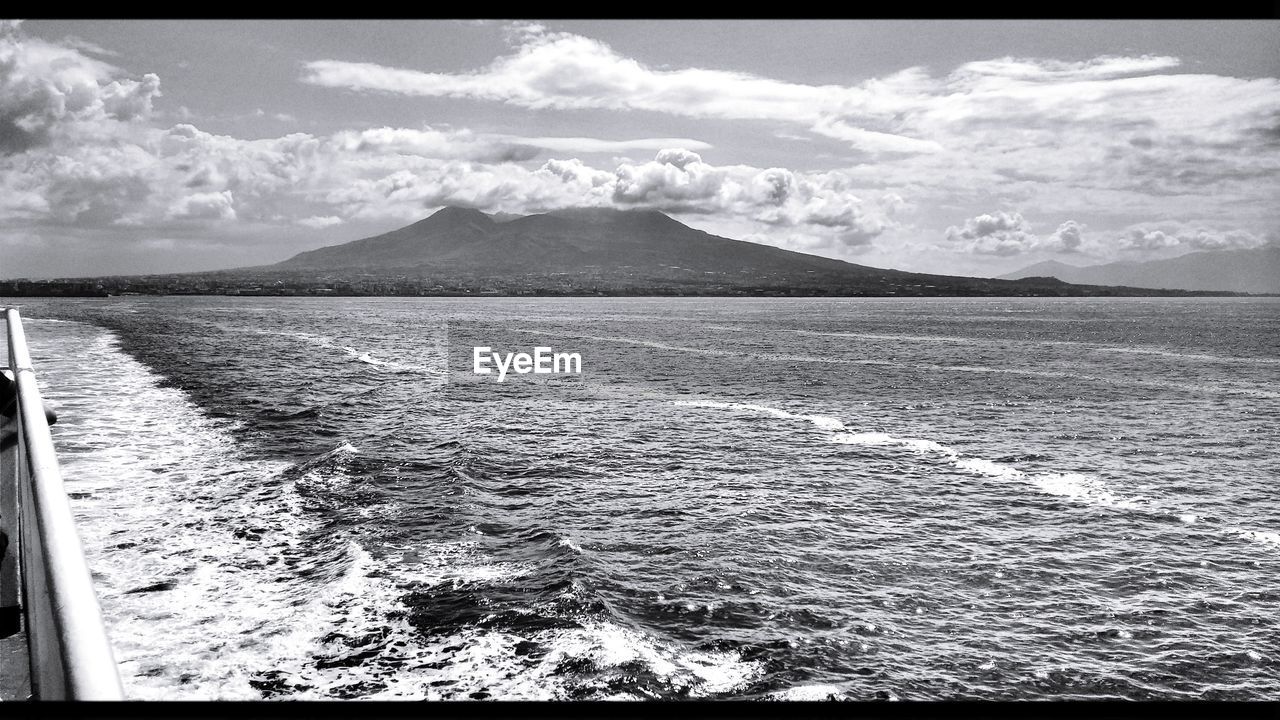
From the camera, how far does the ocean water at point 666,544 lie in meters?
9.10

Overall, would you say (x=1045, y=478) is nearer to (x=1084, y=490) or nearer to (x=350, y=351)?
(x=1084, y=490)

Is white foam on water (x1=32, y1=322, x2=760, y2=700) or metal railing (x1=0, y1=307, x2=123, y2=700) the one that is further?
white foam on water (x1=32, y1=322, x2=760, y2=700)

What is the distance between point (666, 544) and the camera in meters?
13.8

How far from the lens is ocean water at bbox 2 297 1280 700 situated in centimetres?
910

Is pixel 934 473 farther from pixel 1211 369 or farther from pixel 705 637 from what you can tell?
pixel 1211 369

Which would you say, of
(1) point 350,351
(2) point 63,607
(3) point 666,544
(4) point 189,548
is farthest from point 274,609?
(1) point 350,351

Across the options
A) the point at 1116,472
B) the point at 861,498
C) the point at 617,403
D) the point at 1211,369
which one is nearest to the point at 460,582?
the point at 861,498

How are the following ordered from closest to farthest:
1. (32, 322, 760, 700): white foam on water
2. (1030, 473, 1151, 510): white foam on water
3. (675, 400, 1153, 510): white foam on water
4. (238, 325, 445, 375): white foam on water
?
(32, 322, 760, 700): white foam on water < (1030, 473, 1151, 510): white foam on water < (675, 400, 1153, 510): white foam on water < (238, 325, 445, 375): white foam on water

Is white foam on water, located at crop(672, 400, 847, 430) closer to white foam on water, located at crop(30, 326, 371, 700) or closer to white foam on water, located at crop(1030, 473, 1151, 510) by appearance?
white foam on water, located at crop(1030, 473, 1151, 510)

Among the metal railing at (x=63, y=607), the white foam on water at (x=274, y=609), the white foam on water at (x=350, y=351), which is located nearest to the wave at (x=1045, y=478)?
the white foam on water at (x=274, y=609)

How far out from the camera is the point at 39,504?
1798 mm

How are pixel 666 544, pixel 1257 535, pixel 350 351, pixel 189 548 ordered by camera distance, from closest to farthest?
pixel 189 548, pixel 666 544, pixel 1257 535, pixel 350 351

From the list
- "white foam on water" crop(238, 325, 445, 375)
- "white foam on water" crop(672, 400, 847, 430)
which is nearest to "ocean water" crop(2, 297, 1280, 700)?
"white foam on water" crop(672, 400, 847, 430)

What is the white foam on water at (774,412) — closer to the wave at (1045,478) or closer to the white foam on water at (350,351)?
the wave at (1045,478)
